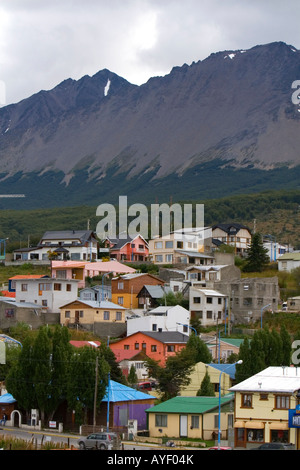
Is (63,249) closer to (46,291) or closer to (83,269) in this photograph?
(83,269)

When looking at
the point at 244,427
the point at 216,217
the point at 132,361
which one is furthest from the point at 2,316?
the point at 216,217

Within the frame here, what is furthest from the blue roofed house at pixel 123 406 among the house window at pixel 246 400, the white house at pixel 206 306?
the white house at pixel 206 306

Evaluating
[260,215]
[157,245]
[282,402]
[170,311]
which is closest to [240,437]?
[282,402]

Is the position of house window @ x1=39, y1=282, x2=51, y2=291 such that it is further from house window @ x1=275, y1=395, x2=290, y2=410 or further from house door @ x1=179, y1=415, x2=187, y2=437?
house window @ x1=275, y1=395, x2=290, y2=410

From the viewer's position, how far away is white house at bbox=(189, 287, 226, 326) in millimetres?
87688

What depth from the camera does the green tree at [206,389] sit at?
61156 mm

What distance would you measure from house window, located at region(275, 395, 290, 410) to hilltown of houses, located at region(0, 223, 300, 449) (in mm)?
50

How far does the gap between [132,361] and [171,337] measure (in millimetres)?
5861

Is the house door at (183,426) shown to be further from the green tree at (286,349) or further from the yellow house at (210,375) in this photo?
the green tree at (286,349)

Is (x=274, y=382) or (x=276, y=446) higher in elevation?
(x=274, y=382)

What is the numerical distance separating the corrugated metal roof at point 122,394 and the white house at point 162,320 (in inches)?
785

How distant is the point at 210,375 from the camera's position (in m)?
63.6

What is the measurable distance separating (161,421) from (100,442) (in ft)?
32.3
